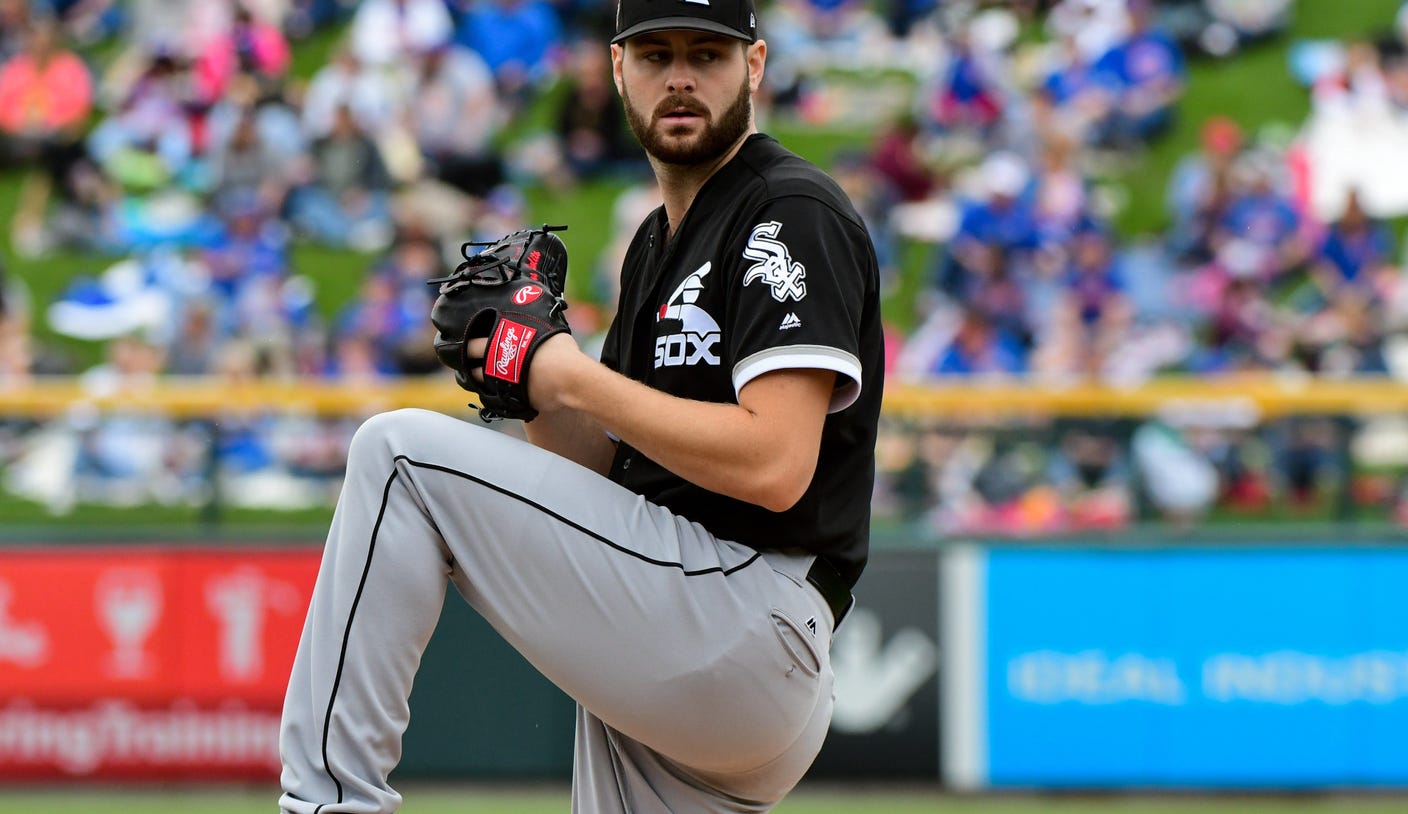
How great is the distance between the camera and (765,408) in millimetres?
3105

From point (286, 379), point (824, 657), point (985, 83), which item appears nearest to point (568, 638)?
point (824, 657)

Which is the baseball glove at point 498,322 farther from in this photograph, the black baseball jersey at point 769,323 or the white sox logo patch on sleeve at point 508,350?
the black baseball jersey at point 769,323

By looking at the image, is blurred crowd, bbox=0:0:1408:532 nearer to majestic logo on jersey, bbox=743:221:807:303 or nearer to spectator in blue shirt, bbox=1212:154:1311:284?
spectator in blue shirt, bbox=1212:154:1311:284

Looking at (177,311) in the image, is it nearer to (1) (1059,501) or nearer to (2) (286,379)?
(2) (286,379)

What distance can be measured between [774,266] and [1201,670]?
5616mm

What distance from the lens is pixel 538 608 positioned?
318cm

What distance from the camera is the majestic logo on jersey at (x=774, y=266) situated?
315 centimetres

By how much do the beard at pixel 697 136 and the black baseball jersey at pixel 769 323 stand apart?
2.3 inches

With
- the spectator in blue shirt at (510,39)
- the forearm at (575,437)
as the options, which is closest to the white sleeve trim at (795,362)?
the forearm at (575,437)

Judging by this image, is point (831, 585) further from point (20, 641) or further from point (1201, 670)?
point (20, 641)

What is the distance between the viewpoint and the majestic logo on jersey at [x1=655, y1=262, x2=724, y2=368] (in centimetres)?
331

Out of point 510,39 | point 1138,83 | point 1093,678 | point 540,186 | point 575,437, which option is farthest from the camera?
point 510,39

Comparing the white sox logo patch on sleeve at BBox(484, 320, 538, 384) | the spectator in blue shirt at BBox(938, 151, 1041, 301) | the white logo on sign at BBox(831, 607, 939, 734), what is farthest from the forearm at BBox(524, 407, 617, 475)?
the spectator in blue shirt at BBox(938, 151, 1041, 301)

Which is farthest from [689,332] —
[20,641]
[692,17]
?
[20,641]
